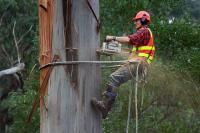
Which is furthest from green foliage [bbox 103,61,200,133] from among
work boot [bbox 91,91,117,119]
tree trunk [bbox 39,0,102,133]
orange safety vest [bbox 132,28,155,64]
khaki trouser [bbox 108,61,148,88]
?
tree trunk [bbox 39,0,102,133]

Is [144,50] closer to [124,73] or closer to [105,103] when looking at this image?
[124,73]

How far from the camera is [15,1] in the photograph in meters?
18.7

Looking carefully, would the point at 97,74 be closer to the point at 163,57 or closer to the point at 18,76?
the point at 163,57

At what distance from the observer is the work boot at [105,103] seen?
15.3 feet

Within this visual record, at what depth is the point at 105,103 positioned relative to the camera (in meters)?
4.90

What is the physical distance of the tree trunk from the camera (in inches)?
176

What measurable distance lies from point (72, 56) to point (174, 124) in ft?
27.0

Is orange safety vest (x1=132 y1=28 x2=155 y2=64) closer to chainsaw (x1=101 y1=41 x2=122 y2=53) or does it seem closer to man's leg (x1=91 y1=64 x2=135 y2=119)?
man's leg (x1=91 y1=64 x2=135 y2=119)

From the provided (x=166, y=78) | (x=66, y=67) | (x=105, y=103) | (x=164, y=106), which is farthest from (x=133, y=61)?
(x=164, y=106)

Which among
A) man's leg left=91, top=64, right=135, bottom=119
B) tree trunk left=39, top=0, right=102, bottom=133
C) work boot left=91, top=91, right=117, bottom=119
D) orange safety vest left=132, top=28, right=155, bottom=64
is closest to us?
tree trunk left=39, top=0, right=102, bottom=133

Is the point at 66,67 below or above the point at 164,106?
above

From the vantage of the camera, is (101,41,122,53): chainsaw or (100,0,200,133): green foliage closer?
(101,41,122,53): chainsaw

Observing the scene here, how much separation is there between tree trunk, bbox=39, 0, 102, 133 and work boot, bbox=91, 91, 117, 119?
0.23 ft

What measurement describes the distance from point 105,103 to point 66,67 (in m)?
0.58
